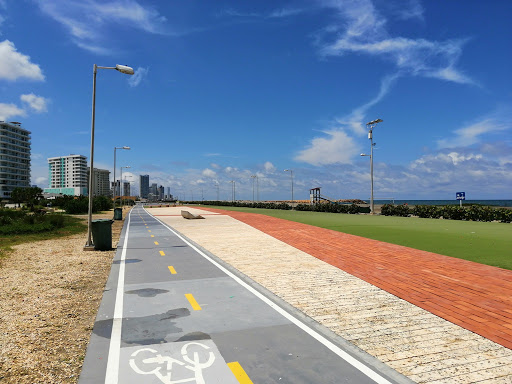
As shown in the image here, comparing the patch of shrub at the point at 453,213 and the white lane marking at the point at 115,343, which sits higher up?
the patch of shrub at the point at 453,213

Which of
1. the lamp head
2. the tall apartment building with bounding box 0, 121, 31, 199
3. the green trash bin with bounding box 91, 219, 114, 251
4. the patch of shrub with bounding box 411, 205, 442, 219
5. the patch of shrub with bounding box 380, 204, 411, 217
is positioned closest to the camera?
the lamp head

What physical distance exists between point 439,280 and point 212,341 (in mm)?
5871

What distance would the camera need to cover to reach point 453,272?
9.06 metres

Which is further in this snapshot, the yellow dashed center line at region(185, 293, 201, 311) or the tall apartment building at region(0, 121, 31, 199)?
the tall apartment building at region(0, 121, 31, 199)

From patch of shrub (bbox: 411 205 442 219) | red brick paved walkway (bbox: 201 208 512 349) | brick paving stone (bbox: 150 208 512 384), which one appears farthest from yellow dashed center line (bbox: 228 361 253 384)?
patch of shrub (bbox: 411 205 442 219)

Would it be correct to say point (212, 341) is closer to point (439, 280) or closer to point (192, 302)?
point (192, 302)

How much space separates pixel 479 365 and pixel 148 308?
207 inches

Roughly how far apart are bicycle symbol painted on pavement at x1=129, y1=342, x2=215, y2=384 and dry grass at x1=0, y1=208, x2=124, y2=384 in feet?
2.37

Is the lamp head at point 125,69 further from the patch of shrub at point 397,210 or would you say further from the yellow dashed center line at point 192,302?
the patch of shrub at point 397,210

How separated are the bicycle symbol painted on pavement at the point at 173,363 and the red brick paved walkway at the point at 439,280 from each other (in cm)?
410

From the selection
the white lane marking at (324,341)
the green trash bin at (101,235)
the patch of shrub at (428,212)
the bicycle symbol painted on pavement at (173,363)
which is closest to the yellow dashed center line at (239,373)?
the bicycle symbol painted on pavement at (173,363)

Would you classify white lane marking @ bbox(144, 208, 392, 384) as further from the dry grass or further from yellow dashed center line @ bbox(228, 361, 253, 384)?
the dry grass

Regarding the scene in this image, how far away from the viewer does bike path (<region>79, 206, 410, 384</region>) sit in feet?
13.6

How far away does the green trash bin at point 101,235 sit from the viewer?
14.2 meters
